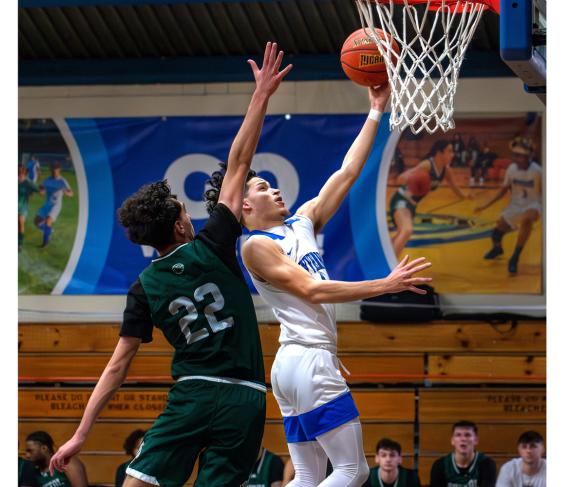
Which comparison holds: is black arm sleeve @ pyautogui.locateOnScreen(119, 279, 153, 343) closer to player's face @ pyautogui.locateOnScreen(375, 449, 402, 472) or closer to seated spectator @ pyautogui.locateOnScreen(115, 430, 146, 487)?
player's face @ pyautogui.locateOnScreen(375, 449, 402, 472)

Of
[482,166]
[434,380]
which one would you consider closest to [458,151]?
[482,166]

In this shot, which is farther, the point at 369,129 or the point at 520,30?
the point at 369,129

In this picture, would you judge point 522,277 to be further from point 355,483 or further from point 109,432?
point 355,483

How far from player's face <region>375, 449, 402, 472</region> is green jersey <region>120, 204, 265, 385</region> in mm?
5289

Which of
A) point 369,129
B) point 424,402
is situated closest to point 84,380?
point 424,402

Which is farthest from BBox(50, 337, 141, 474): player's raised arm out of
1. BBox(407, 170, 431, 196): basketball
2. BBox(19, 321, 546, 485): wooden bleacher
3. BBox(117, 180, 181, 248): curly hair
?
BBox(407, 170, 431, 196): basketball

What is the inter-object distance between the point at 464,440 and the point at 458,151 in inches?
114

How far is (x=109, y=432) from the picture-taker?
1087 centimetres

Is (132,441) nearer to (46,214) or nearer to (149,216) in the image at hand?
(46,214)

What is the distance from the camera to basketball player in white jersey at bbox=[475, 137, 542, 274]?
10.7m

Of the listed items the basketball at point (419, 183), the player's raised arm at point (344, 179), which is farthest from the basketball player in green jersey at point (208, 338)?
the basketball at point (419, 183)

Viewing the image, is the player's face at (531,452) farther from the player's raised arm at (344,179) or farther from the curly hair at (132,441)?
the player's raised arm at (344,179)
